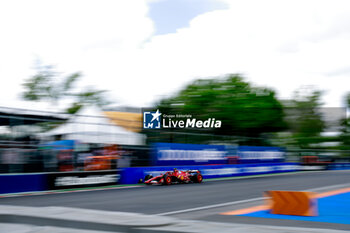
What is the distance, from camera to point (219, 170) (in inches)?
1054

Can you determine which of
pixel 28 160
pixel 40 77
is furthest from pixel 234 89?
pixel 28 160

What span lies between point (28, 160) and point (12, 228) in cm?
1002

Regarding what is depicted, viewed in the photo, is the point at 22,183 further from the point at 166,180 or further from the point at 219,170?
the point at 219,170

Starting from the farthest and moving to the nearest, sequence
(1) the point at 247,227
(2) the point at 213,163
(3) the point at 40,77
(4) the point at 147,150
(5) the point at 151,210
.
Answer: (3) the point at 40,77
(2) the point at 213,163
(4) the point at 147,150
(5) the point at 151,210
(1) the point at 247,227

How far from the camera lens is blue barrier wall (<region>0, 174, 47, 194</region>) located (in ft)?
47.9

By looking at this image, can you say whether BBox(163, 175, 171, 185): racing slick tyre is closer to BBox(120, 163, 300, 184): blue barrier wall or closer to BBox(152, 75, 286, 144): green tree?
BBox(120, 163, 300, 184): blue barrier wall

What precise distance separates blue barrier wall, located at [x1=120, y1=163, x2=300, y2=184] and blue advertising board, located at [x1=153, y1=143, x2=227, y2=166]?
56 centimetres

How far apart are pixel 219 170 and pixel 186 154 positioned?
9.70 ft

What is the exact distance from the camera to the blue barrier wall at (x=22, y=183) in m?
14.6

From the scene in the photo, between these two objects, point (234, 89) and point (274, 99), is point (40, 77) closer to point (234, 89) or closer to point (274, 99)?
point (234, 89)

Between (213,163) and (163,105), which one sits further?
(163,105)

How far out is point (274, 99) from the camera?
53156mm

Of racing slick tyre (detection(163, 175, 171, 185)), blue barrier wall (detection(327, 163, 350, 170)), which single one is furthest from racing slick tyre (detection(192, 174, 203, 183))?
blue barrier wall (detection(327, 163, 350, 170))

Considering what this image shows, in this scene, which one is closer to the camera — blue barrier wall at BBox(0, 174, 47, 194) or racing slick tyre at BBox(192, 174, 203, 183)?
blue barrier wall at BBox(0, 174, 47, 194)
